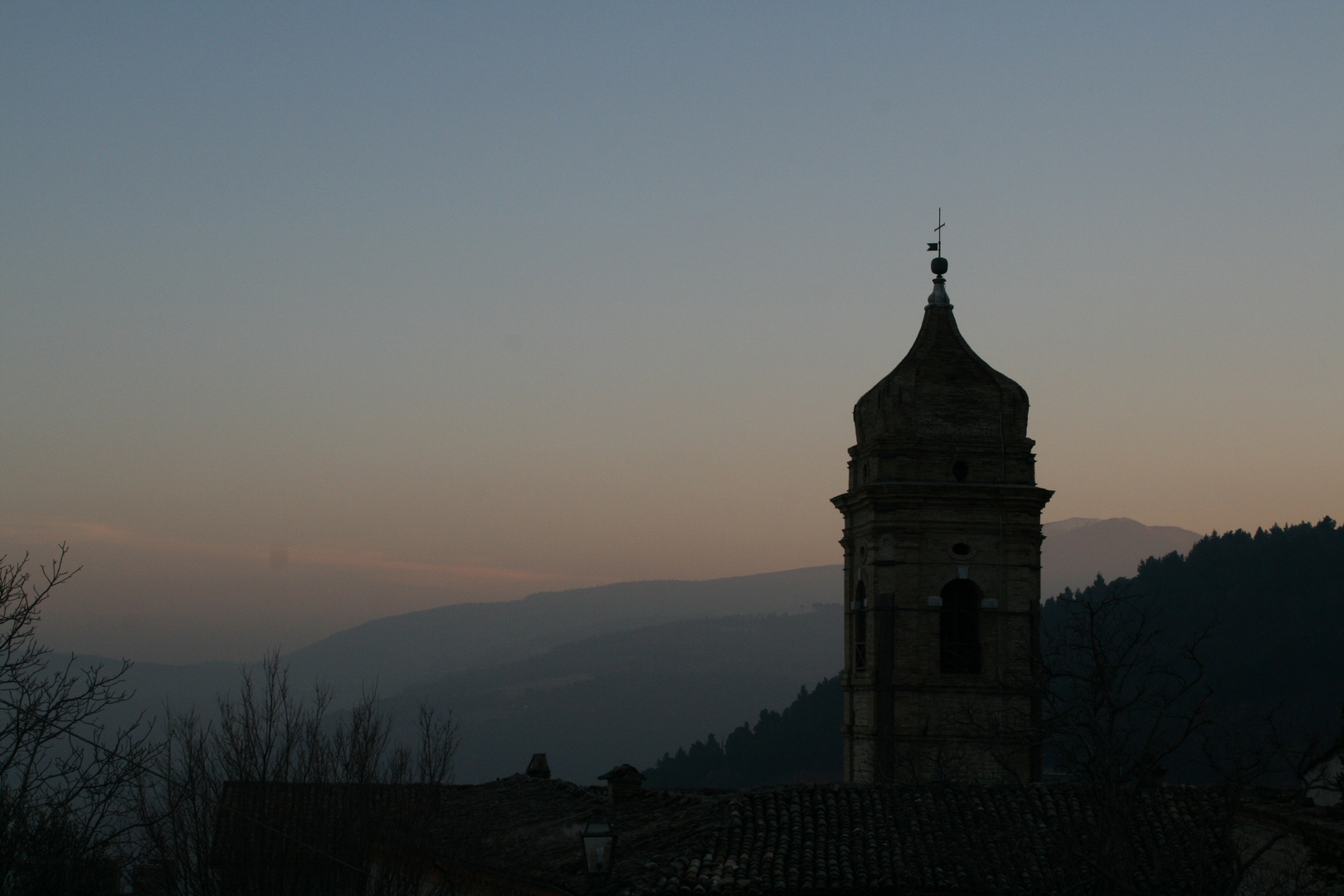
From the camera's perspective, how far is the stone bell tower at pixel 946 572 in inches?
1025

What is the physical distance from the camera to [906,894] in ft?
70.0

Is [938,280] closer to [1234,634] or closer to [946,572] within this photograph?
[946,572]

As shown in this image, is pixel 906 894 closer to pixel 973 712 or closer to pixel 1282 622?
pixel 973 712

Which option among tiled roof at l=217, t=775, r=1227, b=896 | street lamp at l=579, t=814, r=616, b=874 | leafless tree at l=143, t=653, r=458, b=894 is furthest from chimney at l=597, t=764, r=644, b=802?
street lamp at l=579, t=814, r=616, b=874

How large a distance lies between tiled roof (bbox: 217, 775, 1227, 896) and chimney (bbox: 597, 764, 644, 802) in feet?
4.89

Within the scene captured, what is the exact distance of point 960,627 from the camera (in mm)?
26828

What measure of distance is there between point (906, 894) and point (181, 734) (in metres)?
11.0

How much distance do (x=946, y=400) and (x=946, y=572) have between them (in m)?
3.08

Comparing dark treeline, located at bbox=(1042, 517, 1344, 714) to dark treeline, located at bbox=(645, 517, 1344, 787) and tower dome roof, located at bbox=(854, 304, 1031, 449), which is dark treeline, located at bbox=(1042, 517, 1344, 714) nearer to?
dark treeline, located at bbox=(645, 517, 1344, 787)

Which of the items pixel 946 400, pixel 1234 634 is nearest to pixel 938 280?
pixel 946 400

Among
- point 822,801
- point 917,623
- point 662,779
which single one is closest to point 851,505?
point 917,623

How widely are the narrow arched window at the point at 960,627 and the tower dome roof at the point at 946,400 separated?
103 inches

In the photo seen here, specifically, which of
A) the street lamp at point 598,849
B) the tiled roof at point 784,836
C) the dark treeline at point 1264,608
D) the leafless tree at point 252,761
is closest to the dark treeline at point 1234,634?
the dark treeline at point 1264,608

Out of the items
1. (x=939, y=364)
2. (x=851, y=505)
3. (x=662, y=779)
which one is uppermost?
(x=939, y=364)
